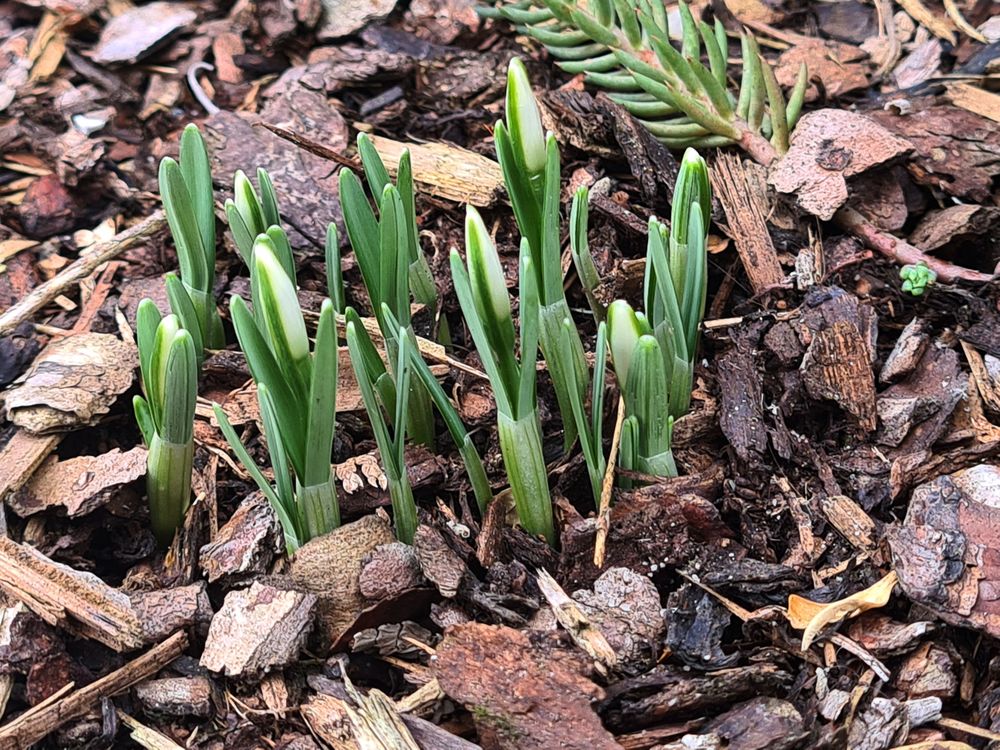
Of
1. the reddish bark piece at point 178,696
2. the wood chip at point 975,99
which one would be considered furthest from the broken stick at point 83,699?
the wood chip at point 975,99

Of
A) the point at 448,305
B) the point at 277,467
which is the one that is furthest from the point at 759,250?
the point at 277,467

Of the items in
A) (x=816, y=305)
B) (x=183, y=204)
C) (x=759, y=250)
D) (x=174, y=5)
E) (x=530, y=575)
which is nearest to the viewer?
(x=530, y=575)

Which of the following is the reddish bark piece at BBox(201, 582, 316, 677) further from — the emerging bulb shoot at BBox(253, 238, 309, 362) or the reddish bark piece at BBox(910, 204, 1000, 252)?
the reddish bark piece at BBox(910, 204, 1000, 252)

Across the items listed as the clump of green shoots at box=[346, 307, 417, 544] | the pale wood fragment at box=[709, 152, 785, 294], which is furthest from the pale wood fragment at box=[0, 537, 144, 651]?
the pale wood fragment at box=[709, 152, 785, 294]

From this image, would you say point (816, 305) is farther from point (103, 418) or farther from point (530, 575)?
point (103, 418)

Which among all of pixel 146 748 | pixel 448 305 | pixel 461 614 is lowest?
pixel 146 748

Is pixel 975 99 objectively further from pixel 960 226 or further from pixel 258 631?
pixel 258 631
